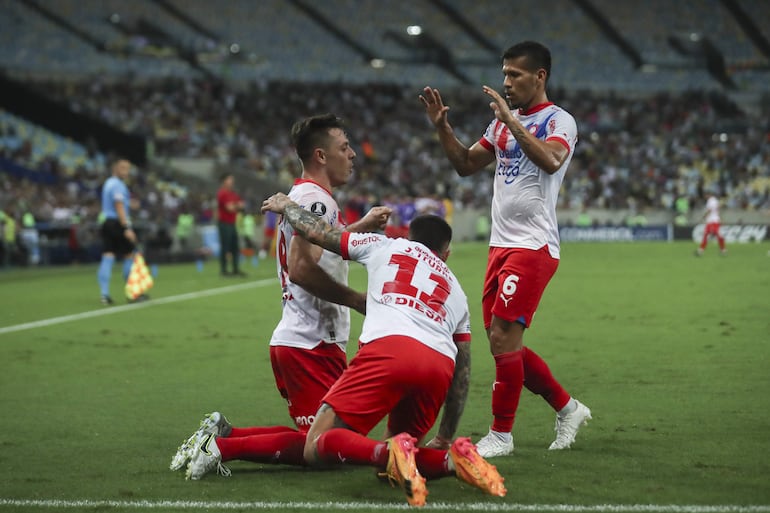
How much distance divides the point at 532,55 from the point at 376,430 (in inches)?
105

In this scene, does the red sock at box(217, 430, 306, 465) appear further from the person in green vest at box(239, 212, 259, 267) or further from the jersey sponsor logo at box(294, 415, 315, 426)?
the person in green vest at box(239, 212, 259, 267)

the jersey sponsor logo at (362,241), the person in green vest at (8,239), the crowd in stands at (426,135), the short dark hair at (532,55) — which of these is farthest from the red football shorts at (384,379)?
the crowd in stands at (426,135)

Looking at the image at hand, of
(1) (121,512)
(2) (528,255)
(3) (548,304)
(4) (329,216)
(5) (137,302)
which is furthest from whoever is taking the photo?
(5) (137,302)

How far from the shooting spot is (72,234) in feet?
96.5

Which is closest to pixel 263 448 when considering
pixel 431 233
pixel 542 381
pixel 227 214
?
pixel 431 233

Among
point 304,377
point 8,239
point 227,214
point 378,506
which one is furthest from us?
point 8,239

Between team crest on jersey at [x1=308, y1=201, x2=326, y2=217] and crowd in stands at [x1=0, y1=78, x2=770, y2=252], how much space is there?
3658 centimetres

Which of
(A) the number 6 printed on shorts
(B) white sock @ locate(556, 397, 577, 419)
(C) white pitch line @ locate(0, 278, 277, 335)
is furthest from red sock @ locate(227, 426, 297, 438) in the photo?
(C) white pitch line @ locate(0, 278, 277, 335)

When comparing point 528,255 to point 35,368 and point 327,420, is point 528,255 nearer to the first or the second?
point 327,420

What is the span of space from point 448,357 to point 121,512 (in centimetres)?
176

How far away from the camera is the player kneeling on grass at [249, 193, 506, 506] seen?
Result: 4.95 m

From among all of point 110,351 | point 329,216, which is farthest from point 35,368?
point 329,216

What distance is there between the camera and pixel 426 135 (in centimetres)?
5266

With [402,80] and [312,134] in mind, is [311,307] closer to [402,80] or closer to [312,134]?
[312,134]
